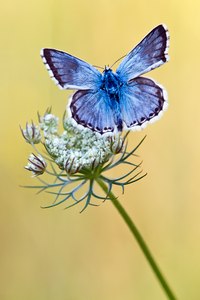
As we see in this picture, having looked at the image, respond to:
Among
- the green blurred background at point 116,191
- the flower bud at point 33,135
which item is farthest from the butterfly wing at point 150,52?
the green blurred background at point 116,191

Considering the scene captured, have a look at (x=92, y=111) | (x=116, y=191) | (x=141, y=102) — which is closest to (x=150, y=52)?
(x=141, y=102)

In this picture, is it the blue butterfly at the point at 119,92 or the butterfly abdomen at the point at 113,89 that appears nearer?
the blue butterfly at the point at 119,92

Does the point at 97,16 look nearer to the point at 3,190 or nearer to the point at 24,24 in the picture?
the point at 24,24

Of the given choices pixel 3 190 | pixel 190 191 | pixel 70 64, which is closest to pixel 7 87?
pixel 3 190

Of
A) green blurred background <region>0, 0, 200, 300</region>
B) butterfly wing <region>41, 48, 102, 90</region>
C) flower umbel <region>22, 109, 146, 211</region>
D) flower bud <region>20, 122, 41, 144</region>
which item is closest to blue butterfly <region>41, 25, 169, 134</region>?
butterfly wing <region>41, 48, 102, 90</region>

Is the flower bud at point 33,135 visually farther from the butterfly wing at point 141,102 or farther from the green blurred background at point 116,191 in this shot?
the green blurred background at point 116,191

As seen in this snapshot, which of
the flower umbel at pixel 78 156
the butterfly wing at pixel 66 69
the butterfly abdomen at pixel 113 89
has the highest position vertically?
the butterfly wing at pixel 66 69

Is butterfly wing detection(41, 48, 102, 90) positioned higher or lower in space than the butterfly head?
higher

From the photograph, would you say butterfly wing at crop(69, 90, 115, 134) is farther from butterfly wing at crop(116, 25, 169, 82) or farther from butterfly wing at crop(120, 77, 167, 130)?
butterfly wing at crop(116, 25, 169, 82)

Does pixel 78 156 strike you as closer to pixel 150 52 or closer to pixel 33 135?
pixel 33 135

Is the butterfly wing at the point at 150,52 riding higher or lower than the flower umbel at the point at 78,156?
higher
